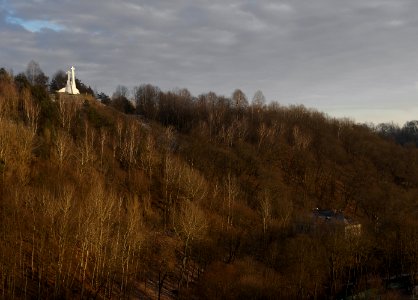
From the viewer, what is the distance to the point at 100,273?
1106 inches

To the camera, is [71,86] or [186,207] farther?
[71,86]

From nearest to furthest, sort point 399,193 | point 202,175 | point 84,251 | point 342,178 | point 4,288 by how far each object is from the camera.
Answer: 1. point 4,288
2. point 84,251
3. point 202,175
4. point 399,193
5. point 342,178

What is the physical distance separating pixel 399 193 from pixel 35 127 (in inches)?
1652

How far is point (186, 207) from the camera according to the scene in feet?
124

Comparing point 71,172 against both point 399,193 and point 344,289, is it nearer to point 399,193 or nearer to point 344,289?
point 344,289

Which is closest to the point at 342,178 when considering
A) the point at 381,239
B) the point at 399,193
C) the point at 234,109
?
the point at 399,193

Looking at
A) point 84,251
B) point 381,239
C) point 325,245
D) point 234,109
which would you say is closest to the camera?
point 84,251

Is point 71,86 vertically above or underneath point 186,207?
above

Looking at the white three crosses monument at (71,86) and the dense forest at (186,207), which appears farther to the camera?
the white three crosses monument at (71,86)

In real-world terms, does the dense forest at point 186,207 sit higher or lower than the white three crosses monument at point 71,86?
lower

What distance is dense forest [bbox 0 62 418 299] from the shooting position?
27.4 m

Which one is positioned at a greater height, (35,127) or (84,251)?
(35,127)

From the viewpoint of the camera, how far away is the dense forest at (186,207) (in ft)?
89.8

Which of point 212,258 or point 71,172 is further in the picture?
point 71,172
